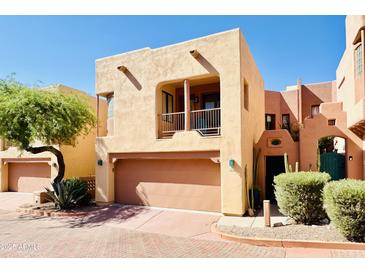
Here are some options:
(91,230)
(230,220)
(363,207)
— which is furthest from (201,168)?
(363,207)

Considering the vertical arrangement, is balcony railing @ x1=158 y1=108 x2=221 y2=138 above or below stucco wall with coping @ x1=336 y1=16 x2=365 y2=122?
below

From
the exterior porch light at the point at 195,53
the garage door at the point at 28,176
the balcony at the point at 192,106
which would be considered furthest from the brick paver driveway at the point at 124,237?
the exterior porch light at the point at 195,53

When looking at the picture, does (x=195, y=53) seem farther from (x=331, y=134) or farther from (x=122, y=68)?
(x=331, y=134)

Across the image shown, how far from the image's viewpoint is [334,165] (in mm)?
12430

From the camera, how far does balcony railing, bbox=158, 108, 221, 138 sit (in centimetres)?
1143

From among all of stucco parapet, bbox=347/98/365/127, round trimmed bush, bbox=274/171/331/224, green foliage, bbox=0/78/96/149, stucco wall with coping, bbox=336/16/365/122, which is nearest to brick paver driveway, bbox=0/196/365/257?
round trimmed bush, bbox=274/171/331/224

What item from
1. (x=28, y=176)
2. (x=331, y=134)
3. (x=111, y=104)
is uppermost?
(x=111, y=104)

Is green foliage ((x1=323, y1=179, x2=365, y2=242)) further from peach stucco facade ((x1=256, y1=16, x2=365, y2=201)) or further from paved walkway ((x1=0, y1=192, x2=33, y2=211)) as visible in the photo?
paved walkway ((x1=0, y1=192, x2=33, y2=211))

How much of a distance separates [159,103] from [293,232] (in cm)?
803

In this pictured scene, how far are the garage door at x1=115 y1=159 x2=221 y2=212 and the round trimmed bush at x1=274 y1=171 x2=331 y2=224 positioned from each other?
9.87ft

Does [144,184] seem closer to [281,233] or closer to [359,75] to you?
[281,233]

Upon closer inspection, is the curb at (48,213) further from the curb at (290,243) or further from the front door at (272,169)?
the front door at (272,169)

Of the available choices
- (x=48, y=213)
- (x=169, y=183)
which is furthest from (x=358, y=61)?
(x=48, y=213)

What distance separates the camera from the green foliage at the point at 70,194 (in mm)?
11445
